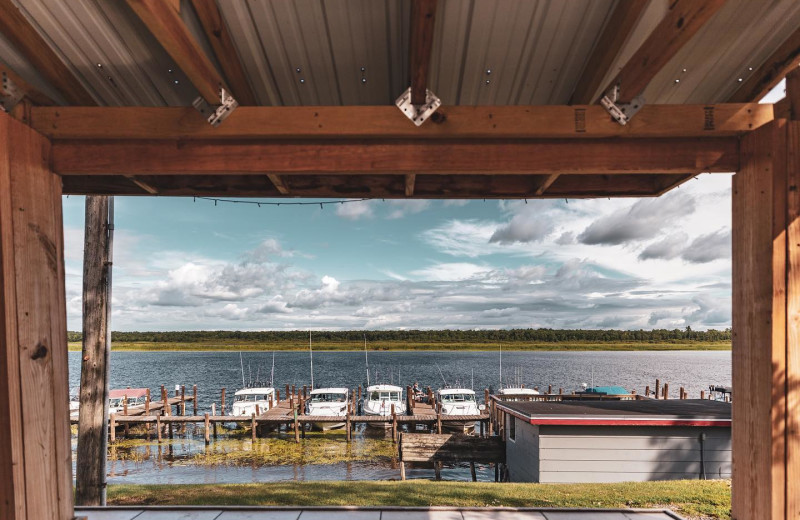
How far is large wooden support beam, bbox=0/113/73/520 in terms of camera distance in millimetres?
2488

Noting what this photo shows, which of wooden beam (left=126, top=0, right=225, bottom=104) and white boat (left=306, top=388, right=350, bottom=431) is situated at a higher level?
wooden beam (left=126, top=0, right=225, bottom=104)

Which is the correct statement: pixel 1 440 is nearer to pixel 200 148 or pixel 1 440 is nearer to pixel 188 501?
pixel 200 148

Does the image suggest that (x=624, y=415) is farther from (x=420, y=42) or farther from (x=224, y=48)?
(x=224, y=48)

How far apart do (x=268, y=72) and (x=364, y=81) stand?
64 centimetres

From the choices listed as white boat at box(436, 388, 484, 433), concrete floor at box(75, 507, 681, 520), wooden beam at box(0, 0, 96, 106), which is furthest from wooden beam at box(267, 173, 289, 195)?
white boat at box(436, 388, 484, 433)

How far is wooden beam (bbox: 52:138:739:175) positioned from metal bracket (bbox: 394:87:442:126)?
0.21m

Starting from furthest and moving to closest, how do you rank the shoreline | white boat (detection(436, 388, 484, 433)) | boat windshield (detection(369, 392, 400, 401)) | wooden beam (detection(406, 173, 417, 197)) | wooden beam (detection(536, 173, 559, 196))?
1. the shoreline
2. boat windshield (detection(369, 392, 400, 401))
3. white boat (detection(436, 388, 484, 433))
4. wooden beam (detection(536, 173, 559, 196))
5. wooden beam (detection(406, 173, 417, 197))

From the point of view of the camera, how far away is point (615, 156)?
302cm

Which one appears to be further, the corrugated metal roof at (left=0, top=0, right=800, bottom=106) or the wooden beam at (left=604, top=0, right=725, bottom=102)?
the corrugated metal roof at (left=0, top=0, right=800, bottom=106)

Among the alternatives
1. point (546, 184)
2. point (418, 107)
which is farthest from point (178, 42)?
point (546, 184)

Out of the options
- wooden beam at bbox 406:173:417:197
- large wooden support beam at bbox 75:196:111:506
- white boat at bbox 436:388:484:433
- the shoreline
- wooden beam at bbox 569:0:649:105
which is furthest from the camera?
the shoreline

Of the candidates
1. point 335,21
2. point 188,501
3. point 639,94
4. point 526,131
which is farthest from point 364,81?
point 188,501

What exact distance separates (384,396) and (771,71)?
24.7m

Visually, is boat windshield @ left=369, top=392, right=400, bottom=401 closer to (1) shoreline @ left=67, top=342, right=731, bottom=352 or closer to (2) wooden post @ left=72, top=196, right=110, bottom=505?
(2) wooden post @ left=72, top=196, right=110, bottom=505
